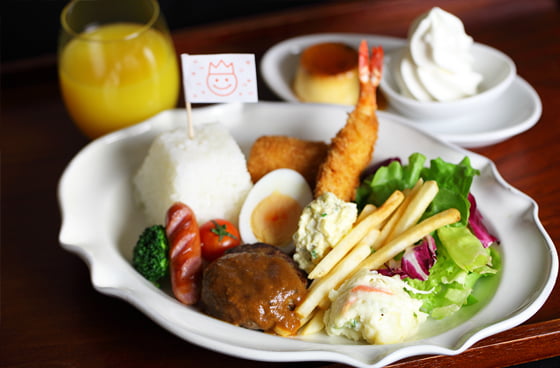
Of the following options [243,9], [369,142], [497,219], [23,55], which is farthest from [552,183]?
[23,55]

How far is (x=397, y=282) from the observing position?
1780 mm

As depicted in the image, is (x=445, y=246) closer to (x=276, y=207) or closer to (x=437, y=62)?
(x=276, y=207)

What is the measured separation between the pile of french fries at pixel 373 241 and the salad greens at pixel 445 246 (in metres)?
0.06

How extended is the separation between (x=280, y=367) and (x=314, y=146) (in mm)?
874

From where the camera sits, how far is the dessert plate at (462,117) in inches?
97.2

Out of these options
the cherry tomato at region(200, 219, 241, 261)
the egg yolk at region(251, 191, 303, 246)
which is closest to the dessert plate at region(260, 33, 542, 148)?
the egg yolk at region(251, 191, 303, 246)

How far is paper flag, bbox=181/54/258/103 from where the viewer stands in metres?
2.07

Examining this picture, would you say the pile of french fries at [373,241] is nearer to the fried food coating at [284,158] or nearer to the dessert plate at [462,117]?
the fried food coating at [284,158]

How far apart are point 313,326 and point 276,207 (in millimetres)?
525

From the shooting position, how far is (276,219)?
219 centimetres

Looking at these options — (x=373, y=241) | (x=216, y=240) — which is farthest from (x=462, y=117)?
(x=216, y=240)

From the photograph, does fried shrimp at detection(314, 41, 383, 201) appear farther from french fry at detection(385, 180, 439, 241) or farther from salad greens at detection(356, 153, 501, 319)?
french fry at detection(385, 180, 439, 241)

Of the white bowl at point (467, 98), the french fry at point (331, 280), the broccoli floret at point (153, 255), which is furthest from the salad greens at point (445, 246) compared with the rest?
the broccoli floret at point (153, 255)

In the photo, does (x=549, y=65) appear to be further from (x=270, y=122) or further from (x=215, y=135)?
(x=215, y=135)
